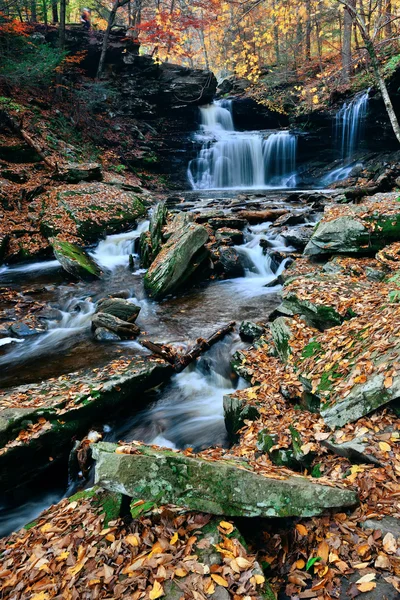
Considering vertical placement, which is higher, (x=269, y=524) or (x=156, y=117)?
(x=156, y=117)

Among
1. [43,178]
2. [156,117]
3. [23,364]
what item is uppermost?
[156,117]

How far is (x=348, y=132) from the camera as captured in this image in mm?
21812

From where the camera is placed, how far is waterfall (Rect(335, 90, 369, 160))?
2092 cm

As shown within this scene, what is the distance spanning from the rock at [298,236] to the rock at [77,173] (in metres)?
9.31

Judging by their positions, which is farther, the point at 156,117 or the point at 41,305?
the point at 156,117

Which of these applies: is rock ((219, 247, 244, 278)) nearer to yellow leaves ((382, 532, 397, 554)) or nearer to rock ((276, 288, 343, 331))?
rock ((276, 288, 343, 331))

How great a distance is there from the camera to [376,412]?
3.40 meters

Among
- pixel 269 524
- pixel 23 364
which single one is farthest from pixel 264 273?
pixel 269 524

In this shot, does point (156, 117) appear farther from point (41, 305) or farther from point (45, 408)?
point (45, 408)

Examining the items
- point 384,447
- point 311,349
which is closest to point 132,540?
point 384,447

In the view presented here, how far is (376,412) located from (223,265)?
801cm

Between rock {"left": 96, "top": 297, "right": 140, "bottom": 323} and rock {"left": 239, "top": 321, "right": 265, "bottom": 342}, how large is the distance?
2.78m

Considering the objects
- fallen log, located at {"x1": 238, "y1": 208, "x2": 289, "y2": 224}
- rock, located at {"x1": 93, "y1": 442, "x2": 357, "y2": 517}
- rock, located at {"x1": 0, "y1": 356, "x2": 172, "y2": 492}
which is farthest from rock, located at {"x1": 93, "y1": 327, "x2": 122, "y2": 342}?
fallen log, located at {"x1": 238, "y1": 208, "x2": 289, "y2": 224}

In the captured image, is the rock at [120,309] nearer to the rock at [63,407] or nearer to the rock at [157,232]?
the rock at [63,407]
